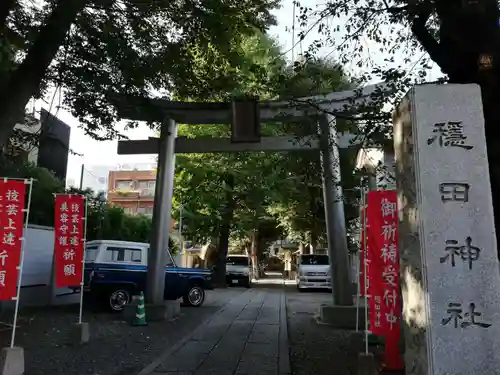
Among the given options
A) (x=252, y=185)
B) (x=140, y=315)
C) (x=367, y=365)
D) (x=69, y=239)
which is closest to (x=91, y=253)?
(x=140, y=315)

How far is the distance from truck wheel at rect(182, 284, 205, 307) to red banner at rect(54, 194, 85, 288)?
19.1 feet

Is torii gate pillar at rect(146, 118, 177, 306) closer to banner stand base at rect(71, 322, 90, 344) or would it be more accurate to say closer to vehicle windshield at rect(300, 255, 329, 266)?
banner stand base at rect(71, 322, 90, 344)

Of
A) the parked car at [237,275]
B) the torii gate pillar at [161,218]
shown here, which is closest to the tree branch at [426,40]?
the torii gate pillar at [161,218]

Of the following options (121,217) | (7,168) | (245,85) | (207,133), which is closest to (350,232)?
(207,133)

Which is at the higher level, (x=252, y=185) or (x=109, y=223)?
(x=252, y=185)

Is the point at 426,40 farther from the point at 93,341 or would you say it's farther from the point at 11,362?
the point at 93,341

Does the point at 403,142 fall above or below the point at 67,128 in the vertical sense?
below

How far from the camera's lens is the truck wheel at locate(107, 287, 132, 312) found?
41.6 feet

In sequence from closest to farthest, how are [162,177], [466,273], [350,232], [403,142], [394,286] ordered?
[466,273] < [403,142] < [394,286] < [162,177] < [350,232]

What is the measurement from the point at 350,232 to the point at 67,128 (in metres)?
14.1

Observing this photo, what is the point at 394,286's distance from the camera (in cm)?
655

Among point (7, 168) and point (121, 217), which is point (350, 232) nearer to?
point (121, 217)

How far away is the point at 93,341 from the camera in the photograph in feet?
28.1

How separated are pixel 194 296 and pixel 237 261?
449 inches
